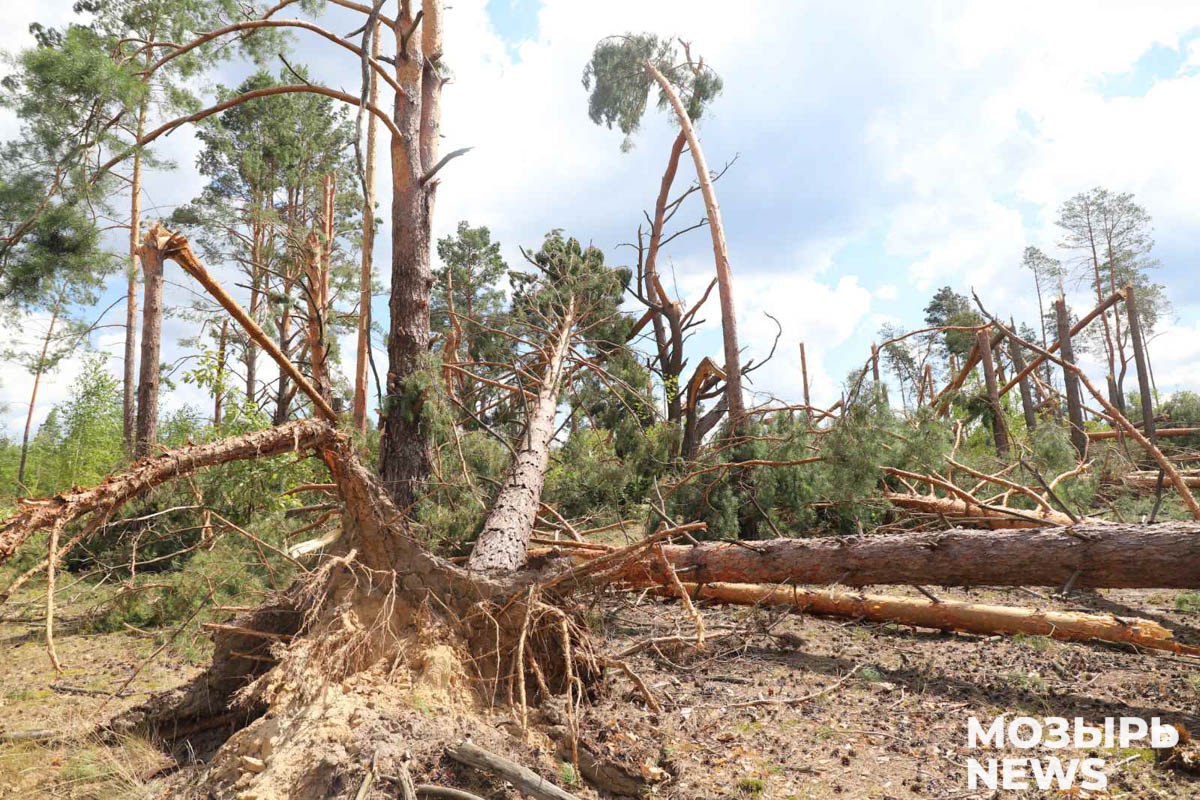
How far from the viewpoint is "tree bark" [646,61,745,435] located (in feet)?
24.7

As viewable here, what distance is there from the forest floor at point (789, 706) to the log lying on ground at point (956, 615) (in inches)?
3.0

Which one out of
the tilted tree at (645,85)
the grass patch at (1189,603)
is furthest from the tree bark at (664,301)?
the grass patch at (1189,603)

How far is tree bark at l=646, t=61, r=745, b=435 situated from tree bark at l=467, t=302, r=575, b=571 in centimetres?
179

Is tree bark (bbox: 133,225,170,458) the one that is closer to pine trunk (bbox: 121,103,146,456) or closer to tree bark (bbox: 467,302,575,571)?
pine trunk (bbox: 121,103,146,456)

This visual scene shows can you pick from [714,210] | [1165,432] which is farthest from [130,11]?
[1165,432]

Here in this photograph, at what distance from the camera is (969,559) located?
4.08 metres

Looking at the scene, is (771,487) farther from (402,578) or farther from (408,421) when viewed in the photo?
(402,578)

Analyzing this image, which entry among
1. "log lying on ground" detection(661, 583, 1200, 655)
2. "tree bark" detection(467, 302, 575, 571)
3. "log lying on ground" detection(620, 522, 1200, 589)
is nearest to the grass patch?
"log lying on ground" detection(661, 583, 1200, 655)

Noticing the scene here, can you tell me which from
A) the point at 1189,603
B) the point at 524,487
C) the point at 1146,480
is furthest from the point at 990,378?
the point at 524,487

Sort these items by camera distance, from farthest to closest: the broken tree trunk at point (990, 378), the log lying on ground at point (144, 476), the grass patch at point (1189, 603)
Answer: the broken tree trunk at point (990, 378)
the grass patch at point (1189, 603)
the log lying on ground at point (144, 476)

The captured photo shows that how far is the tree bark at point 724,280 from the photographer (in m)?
7.52

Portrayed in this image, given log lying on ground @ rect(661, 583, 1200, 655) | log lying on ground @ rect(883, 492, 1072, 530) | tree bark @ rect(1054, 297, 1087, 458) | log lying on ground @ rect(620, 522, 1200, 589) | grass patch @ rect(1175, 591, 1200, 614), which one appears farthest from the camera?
tree bark @ rect(1054, 297, 1087, 458)

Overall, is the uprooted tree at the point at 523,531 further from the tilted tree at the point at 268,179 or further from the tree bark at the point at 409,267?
the tilted tree at the point at 268,179

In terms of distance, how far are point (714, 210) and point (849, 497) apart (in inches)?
170
